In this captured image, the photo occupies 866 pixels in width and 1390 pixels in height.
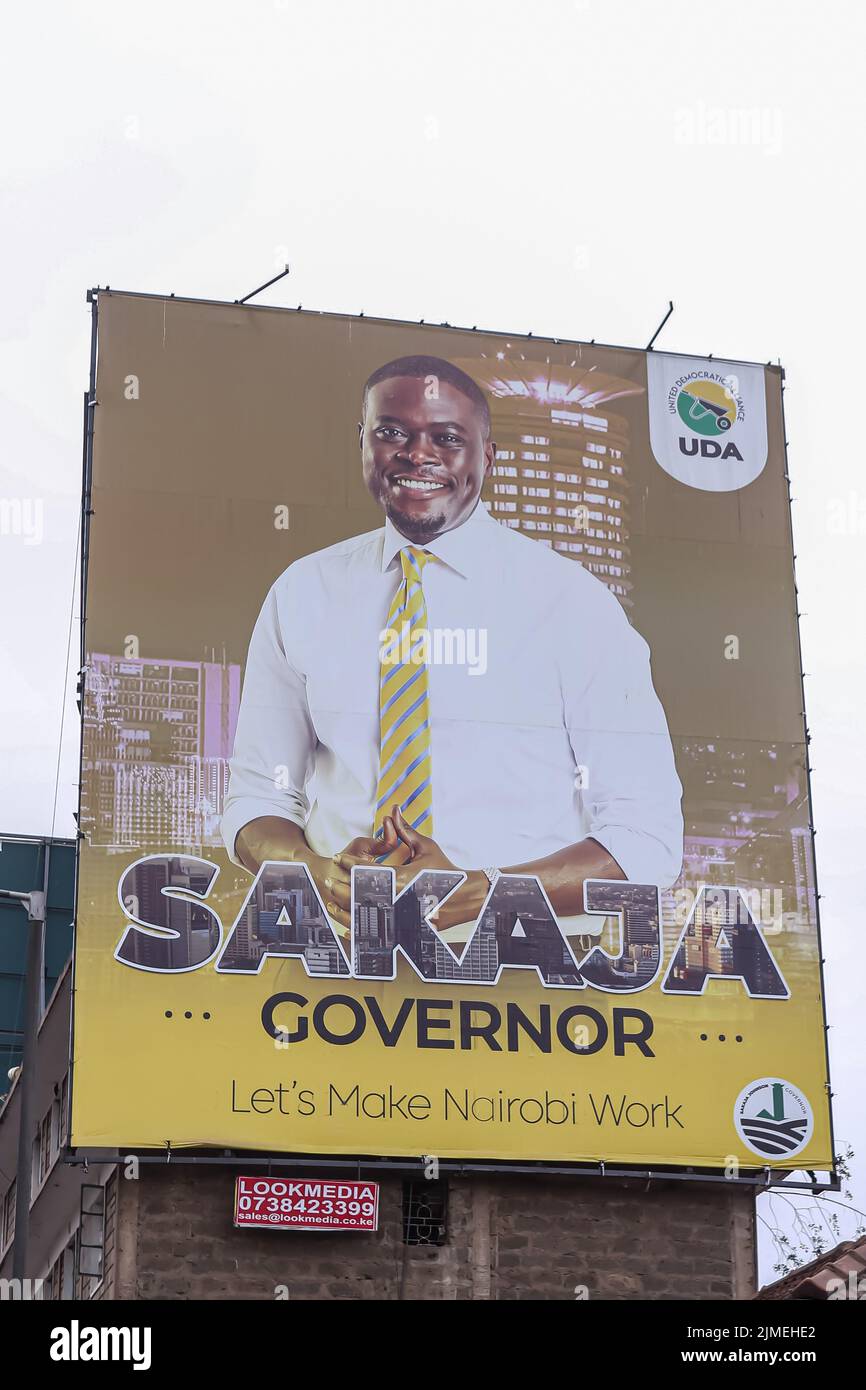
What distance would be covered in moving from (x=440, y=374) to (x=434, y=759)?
603 centimetres

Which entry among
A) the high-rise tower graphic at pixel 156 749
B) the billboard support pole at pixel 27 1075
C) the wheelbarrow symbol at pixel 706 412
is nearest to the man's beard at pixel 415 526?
the high-rise tower graphic at pixel 156 749

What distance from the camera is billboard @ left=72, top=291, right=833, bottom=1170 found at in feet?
85.5

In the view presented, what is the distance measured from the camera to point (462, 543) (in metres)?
29.1

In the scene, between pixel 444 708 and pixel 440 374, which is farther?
pixel 440 374

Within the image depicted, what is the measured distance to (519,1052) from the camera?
26.6 meters

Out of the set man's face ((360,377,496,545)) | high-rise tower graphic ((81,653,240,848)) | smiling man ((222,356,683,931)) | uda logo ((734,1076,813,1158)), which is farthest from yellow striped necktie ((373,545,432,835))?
uda logo ((734,1076,813,1158))

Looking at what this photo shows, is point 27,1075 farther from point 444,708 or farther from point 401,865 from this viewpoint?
point 444,708

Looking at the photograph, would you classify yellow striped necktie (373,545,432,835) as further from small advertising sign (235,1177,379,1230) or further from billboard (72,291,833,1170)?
small advertising sign (235,1177,379,1230)

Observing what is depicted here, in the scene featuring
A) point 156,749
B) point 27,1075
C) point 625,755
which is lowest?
point 27,1075

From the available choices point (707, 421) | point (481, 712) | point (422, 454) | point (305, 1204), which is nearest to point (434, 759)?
point (481, 712)

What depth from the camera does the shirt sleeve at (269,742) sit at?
88.1 ft
